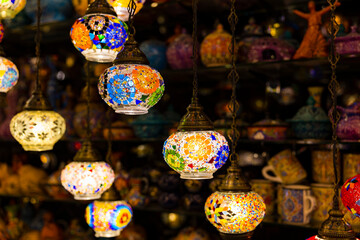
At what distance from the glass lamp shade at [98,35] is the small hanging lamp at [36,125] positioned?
15.3 inches

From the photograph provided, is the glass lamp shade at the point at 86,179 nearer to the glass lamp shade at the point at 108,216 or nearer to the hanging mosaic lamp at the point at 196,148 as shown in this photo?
the glass lamp shade at the point at 108,216

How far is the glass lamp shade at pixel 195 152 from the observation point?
114cm

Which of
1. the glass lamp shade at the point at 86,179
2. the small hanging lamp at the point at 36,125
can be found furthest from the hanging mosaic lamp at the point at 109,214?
the small hanging lamp at the point at 36,125

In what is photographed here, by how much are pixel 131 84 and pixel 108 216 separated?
739 millimetres

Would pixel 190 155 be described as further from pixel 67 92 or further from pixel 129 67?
pixel 67 92

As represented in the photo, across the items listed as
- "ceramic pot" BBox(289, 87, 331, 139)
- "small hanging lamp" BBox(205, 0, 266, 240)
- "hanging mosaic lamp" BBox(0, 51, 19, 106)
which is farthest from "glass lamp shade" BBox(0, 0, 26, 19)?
"ceramic pot" BBox(289, 87, 331, 139)

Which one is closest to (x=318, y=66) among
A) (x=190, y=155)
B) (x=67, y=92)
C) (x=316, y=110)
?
(x=316, y=110)

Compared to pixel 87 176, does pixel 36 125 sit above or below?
above

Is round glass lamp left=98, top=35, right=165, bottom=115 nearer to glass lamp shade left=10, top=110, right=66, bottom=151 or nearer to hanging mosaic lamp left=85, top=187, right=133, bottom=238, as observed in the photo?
glass lamp shade left=10, top=110, right=66, bottom=151

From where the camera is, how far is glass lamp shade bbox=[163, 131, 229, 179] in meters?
1.14

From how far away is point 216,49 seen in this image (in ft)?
6.70

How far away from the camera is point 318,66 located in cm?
194

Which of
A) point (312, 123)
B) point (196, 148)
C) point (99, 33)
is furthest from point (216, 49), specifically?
point (196, 148)

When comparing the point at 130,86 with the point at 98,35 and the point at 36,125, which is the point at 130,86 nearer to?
the point at 98,35
